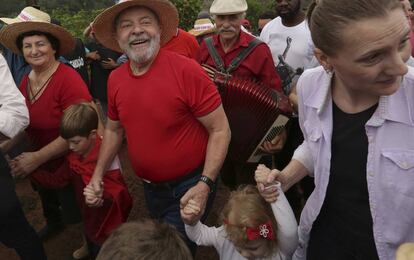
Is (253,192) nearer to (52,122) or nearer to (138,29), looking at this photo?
(138,29)

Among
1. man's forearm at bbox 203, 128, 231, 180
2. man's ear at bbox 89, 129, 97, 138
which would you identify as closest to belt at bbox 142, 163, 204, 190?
man's forearm at bbox 203, 128, 231, 180

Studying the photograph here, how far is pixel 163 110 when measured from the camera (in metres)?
2.17

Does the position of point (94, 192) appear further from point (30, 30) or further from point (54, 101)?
point (30, 30)

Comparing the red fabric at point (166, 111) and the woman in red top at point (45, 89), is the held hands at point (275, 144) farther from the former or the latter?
the woman in red top at point (45, 89)

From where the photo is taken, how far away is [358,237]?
5.36ft

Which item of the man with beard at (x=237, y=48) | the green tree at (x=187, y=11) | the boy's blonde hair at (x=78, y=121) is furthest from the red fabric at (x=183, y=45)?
the green tree at (x=187, y=11)

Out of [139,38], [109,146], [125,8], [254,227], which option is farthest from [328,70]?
[109,146]

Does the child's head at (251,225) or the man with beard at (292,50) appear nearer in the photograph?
the child's head at (251,225)

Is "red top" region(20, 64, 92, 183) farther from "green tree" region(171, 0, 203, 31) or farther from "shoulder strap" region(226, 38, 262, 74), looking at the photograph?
"green tree" region(171, 0, 203, 31)

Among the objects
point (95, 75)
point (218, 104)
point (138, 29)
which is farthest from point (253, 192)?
point (95, 75)

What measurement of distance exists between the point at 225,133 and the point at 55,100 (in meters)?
1.29

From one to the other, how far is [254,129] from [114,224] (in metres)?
1.18

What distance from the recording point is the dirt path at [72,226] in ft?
11.2

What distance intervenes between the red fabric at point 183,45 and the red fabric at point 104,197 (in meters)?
1.49
